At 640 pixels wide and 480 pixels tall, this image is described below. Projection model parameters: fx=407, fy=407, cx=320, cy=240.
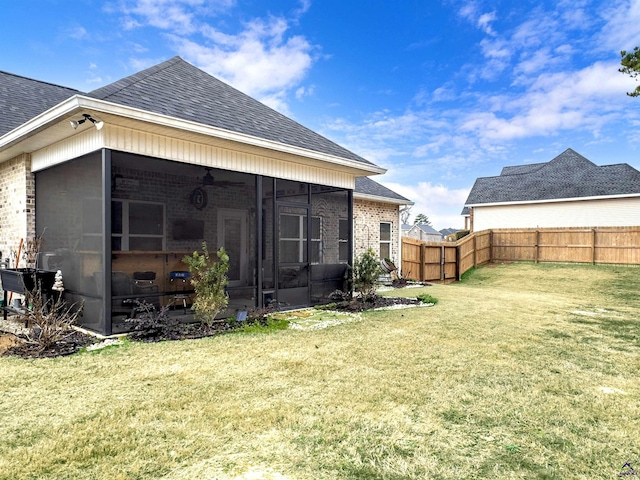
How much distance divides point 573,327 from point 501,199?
16.8m

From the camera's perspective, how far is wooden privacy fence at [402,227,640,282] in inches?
617

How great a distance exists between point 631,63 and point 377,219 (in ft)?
29.7


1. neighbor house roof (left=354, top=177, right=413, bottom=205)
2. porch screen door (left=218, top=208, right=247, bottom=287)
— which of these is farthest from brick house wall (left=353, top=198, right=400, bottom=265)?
porch screen door (left=218, top=208, right=247, bottom=287)

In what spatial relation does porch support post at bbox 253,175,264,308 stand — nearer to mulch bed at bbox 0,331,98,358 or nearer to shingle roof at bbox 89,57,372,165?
shingle roof at bbox 89,57,372,165

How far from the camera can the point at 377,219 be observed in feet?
47.6

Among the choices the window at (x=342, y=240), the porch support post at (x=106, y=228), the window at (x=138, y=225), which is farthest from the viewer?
the window at (x=342, y=240)

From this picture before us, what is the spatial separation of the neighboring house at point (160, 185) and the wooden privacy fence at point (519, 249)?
5000mm

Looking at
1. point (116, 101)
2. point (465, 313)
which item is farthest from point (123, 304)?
point (465, 313)

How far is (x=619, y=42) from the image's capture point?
15586 millimetres

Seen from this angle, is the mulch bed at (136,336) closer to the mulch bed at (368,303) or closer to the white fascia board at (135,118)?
the mulch bed at (368,303)

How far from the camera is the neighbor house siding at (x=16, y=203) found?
7230mm

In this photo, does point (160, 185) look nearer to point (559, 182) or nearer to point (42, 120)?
point (42, 120)

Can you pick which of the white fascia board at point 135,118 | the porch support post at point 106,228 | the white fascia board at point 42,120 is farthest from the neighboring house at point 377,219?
the white fascia board at point 42,120

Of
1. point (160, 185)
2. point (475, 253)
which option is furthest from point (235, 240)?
point (475, 253)
